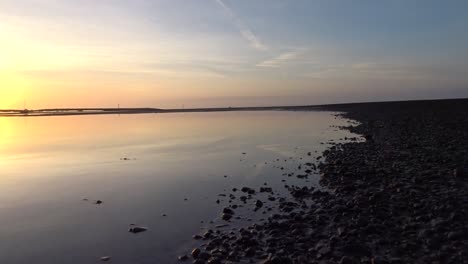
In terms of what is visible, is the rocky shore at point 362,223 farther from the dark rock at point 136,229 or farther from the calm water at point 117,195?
the dark rock at point 136,229

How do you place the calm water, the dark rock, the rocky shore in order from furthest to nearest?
the dark rock
the calm water
the rocky shore

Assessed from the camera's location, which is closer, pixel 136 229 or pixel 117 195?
pixel 136 229

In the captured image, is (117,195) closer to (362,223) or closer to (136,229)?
(136,229)

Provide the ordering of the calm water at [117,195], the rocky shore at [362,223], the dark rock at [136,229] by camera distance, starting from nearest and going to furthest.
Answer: the rocky shore at [362,223] < the calm water at [117,195] < the dark rock at [136,229]

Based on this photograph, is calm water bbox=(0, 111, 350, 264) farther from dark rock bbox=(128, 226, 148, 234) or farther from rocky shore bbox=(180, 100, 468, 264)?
rocky shore bbox=(180, 100, 468, 264)

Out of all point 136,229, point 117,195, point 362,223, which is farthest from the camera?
point 117,195

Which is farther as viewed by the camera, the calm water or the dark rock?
the dark rock

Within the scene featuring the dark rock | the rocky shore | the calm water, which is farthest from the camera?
the dark rock

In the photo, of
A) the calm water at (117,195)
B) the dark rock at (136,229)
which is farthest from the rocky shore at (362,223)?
the dark rock at (136,229)

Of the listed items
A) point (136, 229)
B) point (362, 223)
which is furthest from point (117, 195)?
point (362, 223)

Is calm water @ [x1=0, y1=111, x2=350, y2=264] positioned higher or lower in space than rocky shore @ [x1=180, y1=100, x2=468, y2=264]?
lower

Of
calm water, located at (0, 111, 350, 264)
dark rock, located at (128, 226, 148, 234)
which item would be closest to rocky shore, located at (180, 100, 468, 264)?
calm water, located at (0, 111, 350, 264)

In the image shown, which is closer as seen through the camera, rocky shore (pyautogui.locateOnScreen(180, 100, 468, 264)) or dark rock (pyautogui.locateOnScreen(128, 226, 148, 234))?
rocky shore (pyautogui.locateOnScreen(180, 100, 468, 264))

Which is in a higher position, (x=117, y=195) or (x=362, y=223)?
(x=362, y=223)
